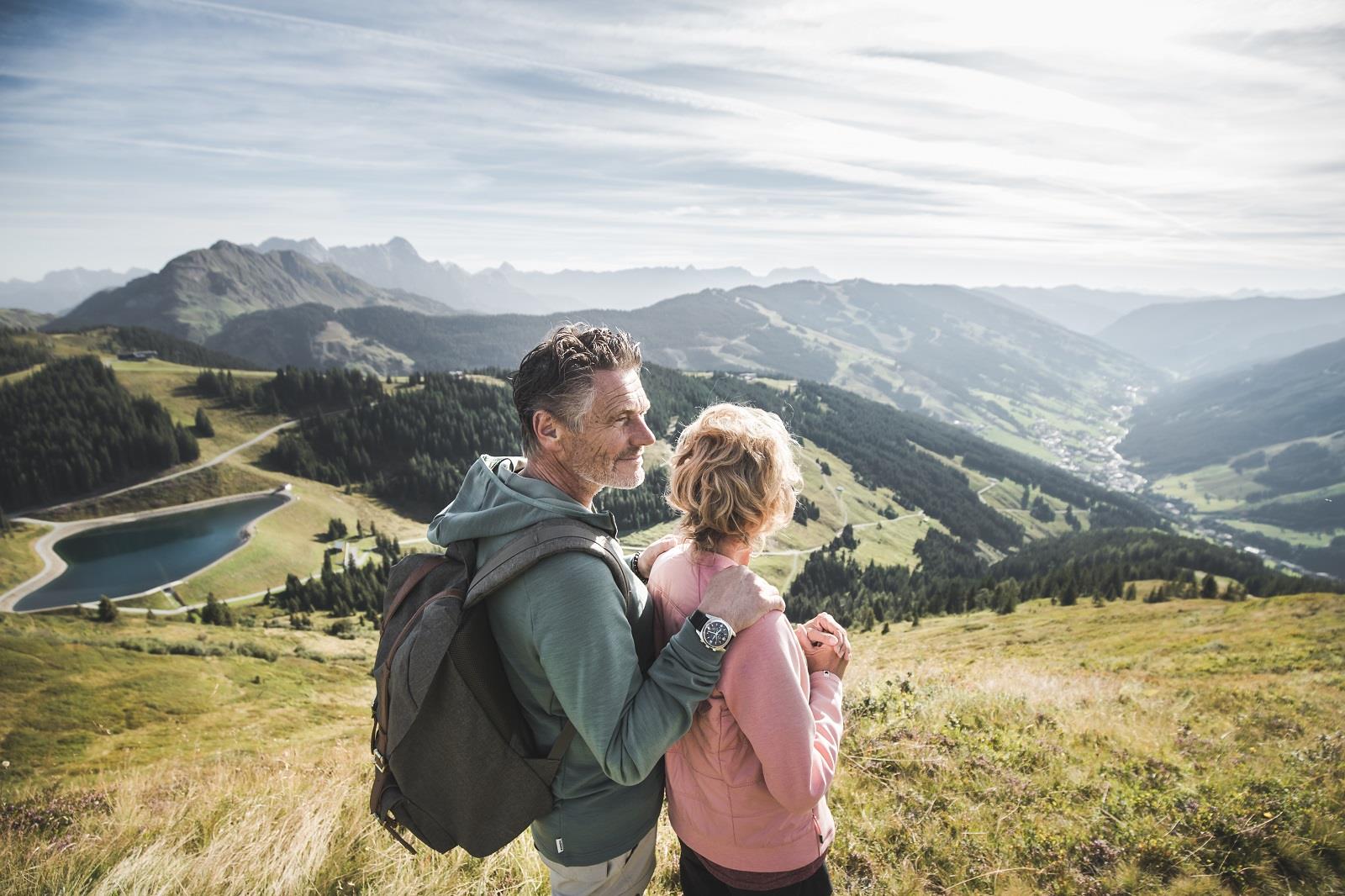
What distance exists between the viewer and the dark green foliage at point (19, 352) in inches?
6732

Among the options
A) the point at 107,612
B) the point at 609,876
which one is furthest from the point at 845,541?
the point at 609,876

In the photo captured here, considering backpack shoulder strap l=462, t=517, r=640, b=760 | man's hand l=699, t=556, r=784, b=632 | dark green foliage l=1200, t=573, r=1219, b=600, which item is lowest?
dark green foliage l=1200, t=573, r=1219, b=600

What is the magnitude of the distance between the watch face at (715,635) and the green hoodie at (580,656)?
49 millimetres

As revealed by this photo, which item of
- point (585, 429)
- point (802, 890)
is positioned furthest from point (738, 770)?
point (585, 429)

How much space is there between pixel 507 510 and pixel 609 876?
7.30 ft

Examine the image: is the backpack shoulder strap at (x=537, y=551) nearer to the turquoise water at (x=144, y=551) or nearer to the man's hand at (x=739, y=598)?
the man's hand at (x=739, y=598)

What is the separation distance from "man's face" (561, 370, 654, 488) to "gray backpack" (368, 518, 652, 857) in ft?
1.53

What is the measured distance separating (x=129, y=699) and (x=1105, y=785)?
52356mm

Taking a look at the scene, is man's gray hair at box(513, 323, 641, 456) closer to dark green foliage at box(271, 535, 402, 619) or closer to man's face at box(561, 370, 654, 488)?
man's face at box(561, 370, 654, 488)

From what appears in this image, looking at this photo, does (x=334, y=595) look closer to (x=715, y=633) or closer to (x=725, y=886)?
(x=725, y=886)

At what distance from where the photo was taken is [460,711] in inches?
111

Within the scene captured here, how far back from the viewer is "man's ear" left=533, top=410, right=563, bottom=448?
10.6ft

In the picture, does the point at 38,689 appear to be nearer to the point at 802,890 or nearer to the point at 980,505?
the point at 802,890

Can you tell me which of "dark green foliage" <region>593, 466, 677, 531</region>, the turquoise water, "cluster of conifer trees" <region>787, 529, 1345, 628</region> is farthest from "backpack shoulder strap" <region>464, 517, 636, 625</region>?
"dark green foliage" <region>593, 466, 677, 531</region>
